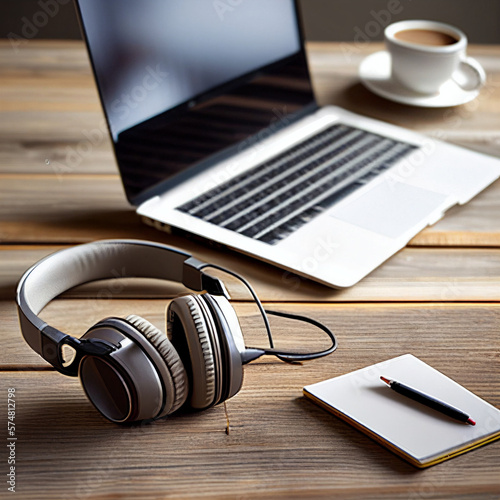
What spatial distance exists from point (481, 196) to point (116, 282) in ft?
1.70

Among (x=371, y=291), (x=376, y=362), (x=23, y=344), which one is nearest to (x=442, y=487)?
(x=376, y=362)

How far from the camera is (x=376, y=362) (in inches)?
26.3

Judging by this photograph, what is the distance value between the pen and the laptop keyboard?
267 millimetres

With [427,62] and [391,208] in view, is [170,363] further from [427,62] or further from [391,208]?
[427,62]

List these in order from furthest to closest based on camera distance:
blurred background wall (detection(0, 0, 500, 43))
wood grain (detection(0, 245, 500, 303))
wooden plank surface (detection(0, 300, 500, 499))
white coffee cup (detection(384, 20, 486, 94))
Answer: blurred background wall (detection(0, 0, 500, 43)) < white coffee cup (detection(384, 20, 486, 94)) < wood grain (detection(0, 245, 500, 303)) < wooden plank surface (detection(0, 300, 500, 499))

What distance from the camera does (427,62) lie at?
1210 millimetres

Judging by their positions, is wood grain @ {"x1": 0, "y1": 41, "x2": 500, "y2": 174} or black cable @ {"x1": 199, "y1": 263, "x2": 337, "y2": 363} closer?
black cable @ {"x1": 199, "y1": 263, "x2": 337, "y2": 363}

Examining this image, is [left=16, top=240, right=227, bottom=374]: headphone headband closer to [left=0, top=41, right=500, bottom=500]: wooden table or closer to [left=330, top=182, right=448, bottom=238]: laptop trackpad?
[left=0, top=41, right=500, bottom=500]: wooden table

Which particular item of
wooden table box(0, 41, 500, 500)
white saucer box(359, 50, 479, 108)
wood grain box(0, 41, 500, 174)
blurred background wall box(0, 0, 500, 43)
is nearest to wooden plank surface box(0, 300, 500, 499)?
wooden table box(0, 41, 500, 500)

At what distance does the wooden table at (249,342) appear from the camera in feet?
1.78

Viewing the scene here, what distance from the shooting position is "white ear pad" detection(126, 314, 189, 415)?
0.56 meters

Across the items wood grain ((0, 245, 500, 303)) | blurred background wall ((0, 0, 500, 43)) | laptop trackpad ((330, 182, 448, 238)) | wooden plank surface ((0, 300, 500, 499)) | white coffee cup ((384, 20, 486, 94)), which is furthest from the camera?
blurred background wall ((0, 0, 500, 43))

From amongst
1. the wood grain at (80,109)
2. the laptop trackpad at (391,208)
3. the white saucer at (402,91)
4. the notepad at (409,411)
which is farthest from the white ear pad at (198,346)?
the white saucer at (402,91)

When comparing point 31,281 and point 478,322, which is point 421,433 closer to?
point 478,322
